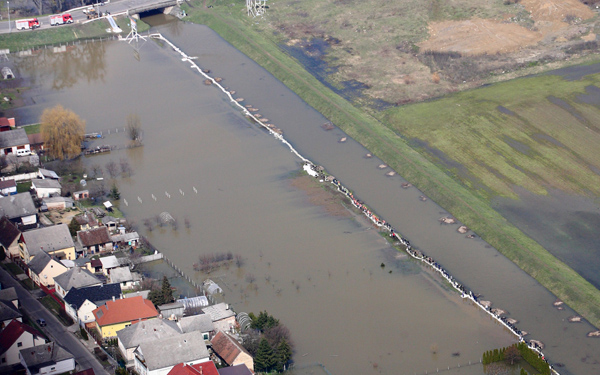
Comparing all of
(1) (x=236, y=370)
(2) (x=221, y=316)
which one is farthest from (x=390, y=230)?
(1) (x=236, y=370)

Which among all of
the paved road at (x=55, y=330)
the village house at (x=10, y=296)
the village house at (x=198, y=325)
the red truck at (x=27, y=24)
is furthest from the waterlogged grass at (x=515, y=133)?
the red truck at (x=27, y=24)

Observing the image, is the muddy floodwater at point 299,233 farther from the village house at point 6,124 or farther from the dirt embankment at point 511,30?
the dirt embankment at point 511,30

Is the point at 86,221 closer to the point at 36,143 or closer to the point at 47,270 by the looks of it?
the point at 47,270

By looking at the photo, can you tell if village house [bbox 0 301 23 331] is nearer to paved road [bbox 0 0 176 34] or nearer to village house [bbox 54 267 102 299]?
village house [bbox 54 267 102 299]

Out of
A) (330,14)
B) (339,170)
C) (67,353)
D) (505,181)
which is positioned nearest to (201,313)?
(67,353)

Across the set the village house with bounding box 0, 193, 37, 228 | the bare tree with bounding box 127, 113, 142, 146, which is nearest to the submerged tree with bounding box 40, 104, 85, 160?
the bare tree with bounding box 127, 113, 142, 146
